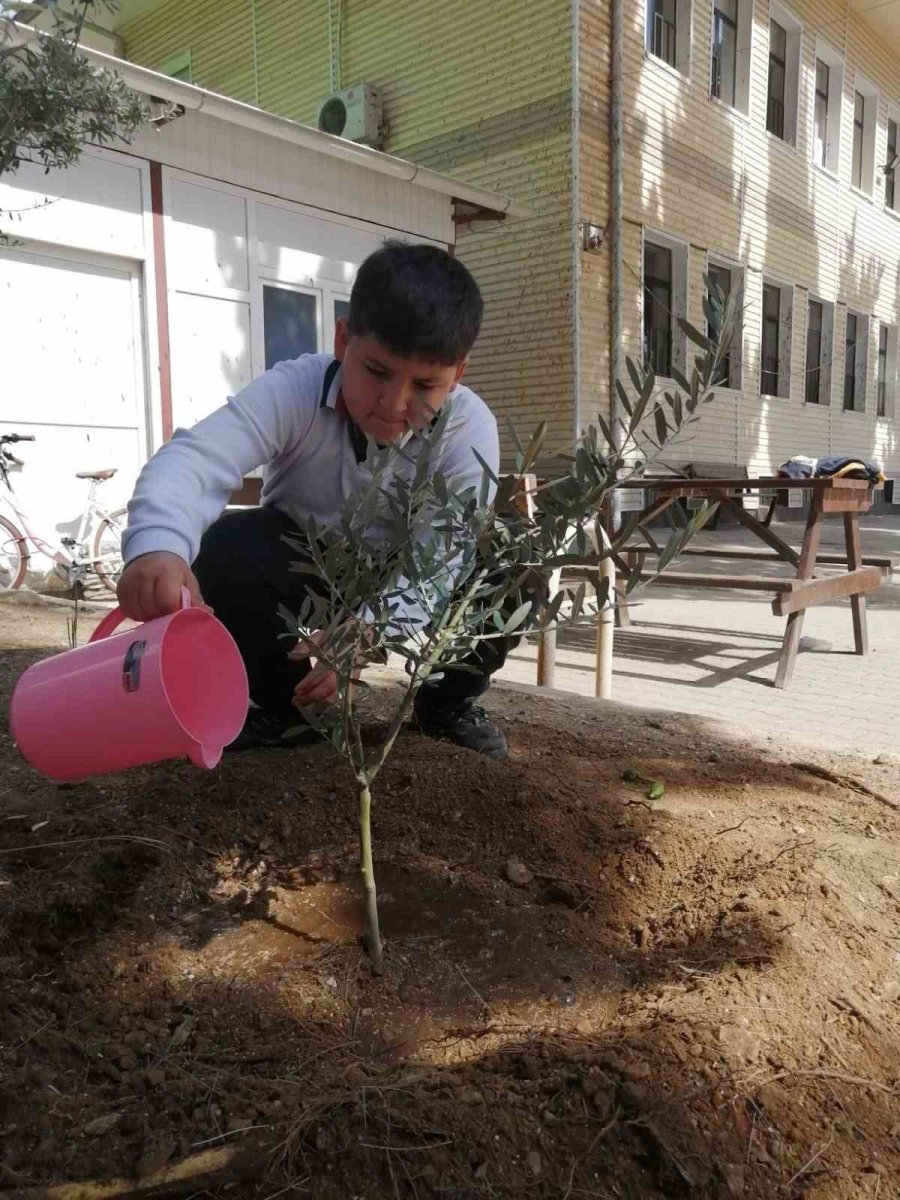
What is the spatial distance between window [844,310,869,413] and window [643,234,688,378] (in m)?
6.15

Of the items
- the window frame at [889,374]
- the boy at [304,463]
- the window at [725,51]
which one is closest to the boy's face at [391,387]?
the boy at [304,463]

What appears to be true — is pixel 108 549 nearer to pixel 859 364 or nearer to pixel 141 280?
pixel 141 280

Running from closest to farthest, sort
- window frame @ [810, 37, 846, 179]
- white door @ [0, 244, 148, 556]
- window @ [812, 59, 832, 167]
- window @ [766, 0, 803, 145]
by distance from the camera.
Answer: white door @ [0, 244, 148, 556], window @ [766, 0, 803, 145], window frame @ [810, 37, 846, 179], window @ [812, 59, 832, 167]

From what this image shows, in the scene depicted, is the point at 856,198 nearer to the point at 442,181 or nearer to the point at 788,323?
the point at 788,323

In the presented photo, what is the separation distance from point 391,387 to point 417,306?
17cm

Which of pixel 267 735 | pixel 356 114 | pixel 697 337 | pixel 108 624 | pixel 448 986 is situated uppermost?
pixel 356 114

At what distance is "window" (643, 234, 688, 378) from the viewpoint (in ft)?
40.0

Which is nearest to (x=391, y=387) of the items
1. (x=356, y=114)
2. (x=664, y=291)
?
(x=664, y=291)

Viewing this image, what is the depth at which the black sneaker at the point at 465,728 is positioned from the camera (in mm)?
2422

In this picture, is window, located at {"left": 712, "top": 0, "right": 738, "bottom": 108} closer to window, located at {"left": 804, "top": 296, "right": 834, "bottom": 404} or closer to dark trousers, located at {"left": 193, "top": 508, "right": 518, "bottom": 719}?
window, located at {"left": 804, "top": 296, "right": 834, "bottom": 404}

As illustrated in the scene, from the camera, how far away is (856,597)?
5.47 m

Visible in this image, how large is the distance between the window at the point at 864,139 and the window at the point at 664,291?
6.42 metres

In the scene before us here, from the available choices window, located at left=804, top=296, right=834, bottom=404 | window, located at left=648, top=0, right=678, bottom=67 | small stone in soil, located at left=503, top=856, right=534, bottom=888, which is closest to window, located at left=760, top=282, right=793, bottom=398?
window, located at left=804, top=296, right=834, bottom=404

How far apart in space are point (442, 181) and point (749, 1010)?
9.48 meters
